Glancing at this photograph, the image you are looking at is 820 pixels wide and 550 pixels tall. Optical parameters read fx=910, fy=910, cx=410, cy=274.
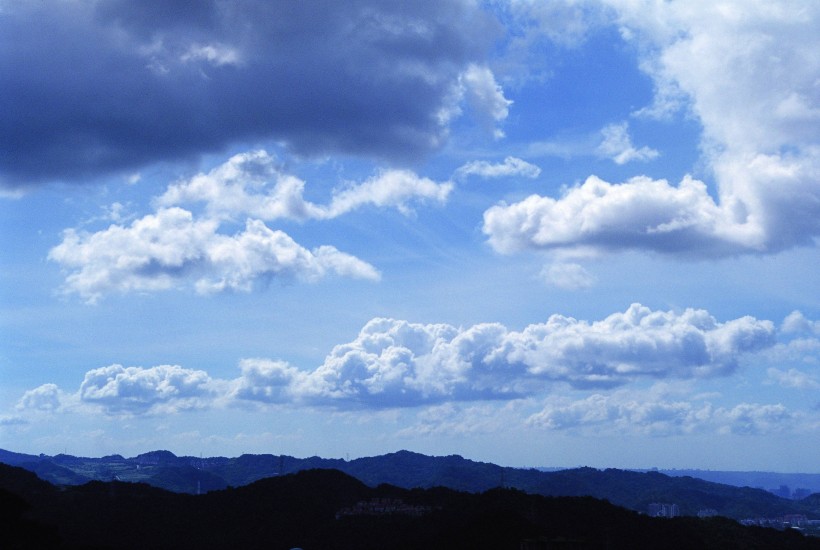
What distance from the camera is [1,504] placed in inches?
4478

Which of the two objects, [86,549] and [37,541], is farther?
[86,549]

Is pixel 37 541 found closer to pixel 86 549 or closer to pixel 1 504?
pixel 1 504

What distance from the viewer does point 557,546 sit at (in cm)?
12631

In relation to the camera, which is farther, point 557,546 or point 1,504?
point 557,546

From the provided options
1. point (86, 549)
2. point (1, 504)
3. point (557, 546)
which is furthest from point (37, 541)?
point (557, 546)

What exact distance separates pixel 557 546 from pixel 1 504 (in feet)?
240

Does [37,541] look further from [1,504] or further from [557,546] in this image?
[557,546]

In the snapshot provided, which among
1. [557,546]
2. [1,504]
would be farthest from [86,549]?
[557,546]

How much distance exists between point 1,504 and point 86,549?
21.7 metres

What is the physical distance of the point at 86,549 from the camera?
13188 cm

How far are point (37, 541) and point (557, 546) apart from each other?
2673 inches

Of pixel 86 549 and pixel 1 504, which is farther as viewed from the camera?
pixel 86 549

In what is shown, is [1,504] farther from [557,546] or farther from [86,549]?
[557,546]
